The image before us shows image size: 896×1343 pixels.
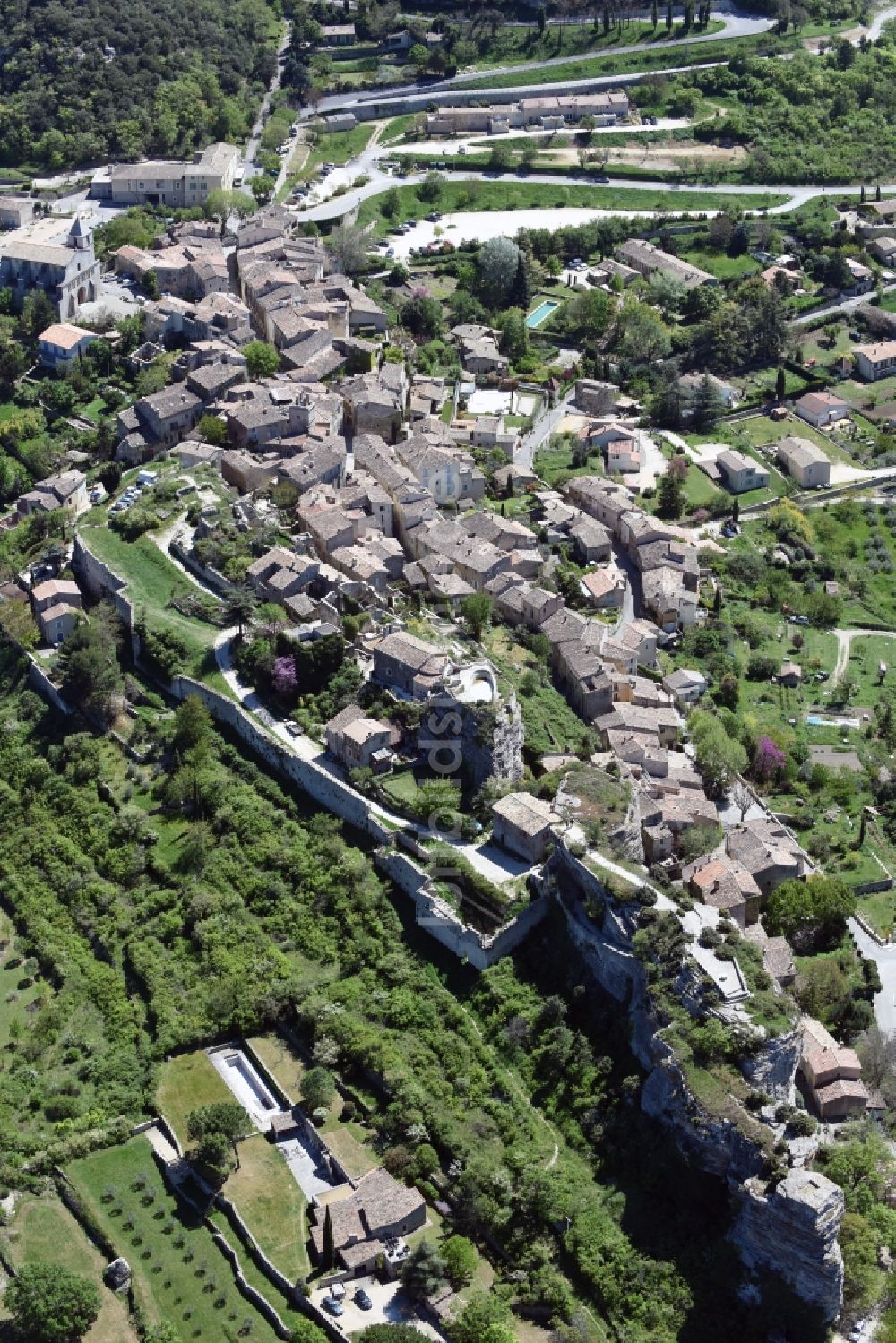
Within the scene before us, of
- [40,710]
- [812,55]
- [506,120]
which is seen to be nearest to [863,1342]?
[40,710]

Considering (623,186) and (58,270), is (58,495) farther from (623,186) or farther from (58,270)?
(623,186)

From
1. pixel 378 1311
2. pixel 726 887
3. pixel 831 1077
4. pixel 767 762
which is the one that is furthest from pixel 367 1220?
pixel 767 762

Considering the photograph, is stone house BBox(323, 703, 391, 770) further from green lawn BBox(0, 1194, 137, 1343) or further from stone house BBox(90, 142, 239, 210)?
stone house BBox(90, 142, 239, 210)

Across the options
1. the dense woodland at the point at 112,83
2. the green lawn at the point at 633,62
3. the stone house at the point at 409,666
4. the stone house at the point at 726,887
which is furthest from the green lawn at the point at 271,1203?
the green lawn at the point at 633,62

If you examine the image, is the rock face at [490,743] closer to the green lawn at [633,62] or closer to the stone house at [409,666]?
the stone house at [409,666]

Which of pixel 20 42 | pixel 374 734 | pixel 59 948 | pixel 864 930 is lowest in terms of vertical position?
pixel 864 930

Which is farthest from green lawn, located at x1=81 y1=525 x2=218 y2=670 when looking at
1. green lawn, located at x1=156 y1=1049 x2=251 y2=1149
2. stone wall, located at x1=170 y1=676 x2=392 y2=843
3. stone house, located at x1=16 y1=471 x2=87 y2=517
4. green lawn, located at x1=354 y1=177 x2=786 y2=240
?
green lawn, located at x1=354 y1=177 x2=786 y2=240

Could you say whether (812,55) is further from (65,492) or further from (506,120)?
(65,492)
